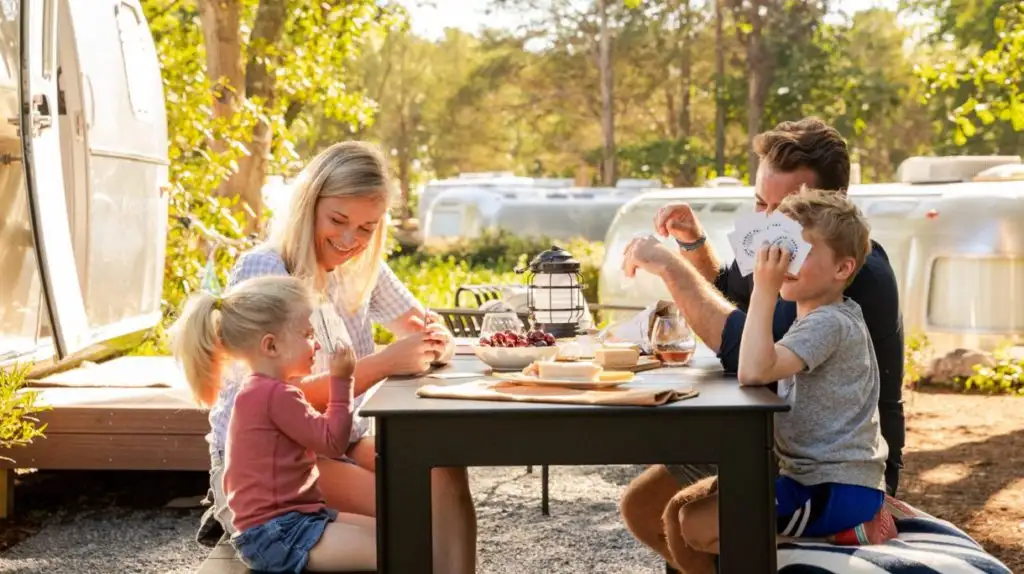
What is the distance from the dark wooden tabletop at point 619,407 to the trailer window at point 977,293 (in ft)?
20.4

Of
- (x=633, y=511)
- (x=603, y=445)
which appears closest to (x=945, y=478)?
(x=633, y=511)

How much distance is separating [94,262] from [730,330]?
3.75 m

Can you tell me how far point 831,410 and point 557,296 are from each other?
1.26 m

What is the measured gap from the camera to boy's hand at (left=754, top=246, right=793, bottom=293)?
8.91ft

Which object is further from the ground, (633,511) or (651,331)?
(651,331)

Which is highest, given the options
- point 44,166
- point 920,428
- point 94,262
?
point 44,166

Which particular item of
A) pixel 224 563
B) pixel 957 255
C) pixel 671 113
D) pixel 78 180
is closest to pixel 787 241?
pixel 224 563

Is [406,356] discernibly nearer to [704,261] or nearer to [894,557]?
[894,557]

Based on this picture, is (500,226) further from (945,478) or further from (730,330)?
(730,330)

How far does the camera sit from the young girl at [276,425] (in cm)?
282

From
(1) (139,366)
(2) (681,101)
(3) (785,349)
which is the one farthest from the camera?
(2) (681,101)

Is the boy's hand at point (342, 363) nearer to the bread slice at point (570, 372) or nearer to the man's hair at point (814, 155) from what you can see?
the bread slice at point (570, 372)

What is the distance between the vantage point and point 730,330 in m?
3.06

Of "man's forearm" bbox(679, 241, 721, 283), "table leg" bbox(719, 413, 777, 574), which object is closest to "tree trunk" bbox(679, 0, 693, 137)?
"man's forearm" bbox(679, 241, 721, 283)
